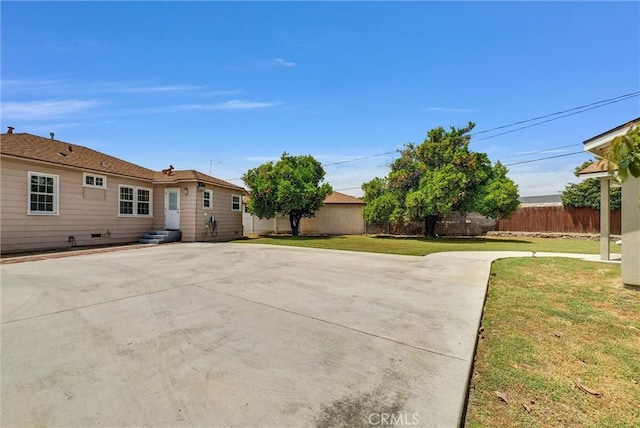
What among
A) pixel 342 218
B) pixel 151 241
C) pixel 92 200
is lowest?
pixel 151 241

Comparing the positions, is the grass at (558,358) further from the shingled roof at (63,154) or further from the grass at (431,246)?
the shingled roof at (63,154)

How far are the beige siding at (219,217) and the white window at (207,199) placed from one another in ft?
0.55

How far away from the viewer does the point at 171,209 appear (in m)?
15.6

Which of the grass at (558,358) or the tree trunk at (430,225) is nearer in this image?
the grass at (558,358)

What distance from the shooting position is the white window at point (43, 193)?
424 inches

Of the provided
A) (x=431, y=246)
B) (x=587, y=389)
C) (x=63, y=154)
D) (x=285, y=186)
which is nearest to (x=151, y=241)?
(x=63, y=154)

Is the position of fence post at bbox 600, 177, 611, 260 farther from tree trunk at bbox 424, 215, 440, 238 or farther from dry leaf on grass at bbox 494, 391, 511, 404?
tree trunk at bbox 424, 215, 440, 238

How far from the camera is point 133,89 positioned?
40.6 feet

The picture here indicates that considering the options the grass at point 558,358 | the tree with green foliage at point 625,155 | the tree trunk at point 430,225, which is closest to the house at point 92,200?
the tree trunk at point 430,225

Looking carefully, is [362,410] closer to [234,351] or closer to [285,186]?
[234,351]

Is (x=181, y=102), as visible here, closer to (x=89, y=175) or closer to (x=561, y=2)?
(x=89, y=175)

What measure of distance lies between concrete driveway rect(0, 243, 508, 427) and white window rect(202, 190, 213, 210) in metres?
9.74

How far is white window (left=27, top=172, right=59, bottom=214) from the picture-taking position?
10.8 meters

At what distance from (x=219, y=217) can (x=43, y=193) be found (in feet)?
25.0
